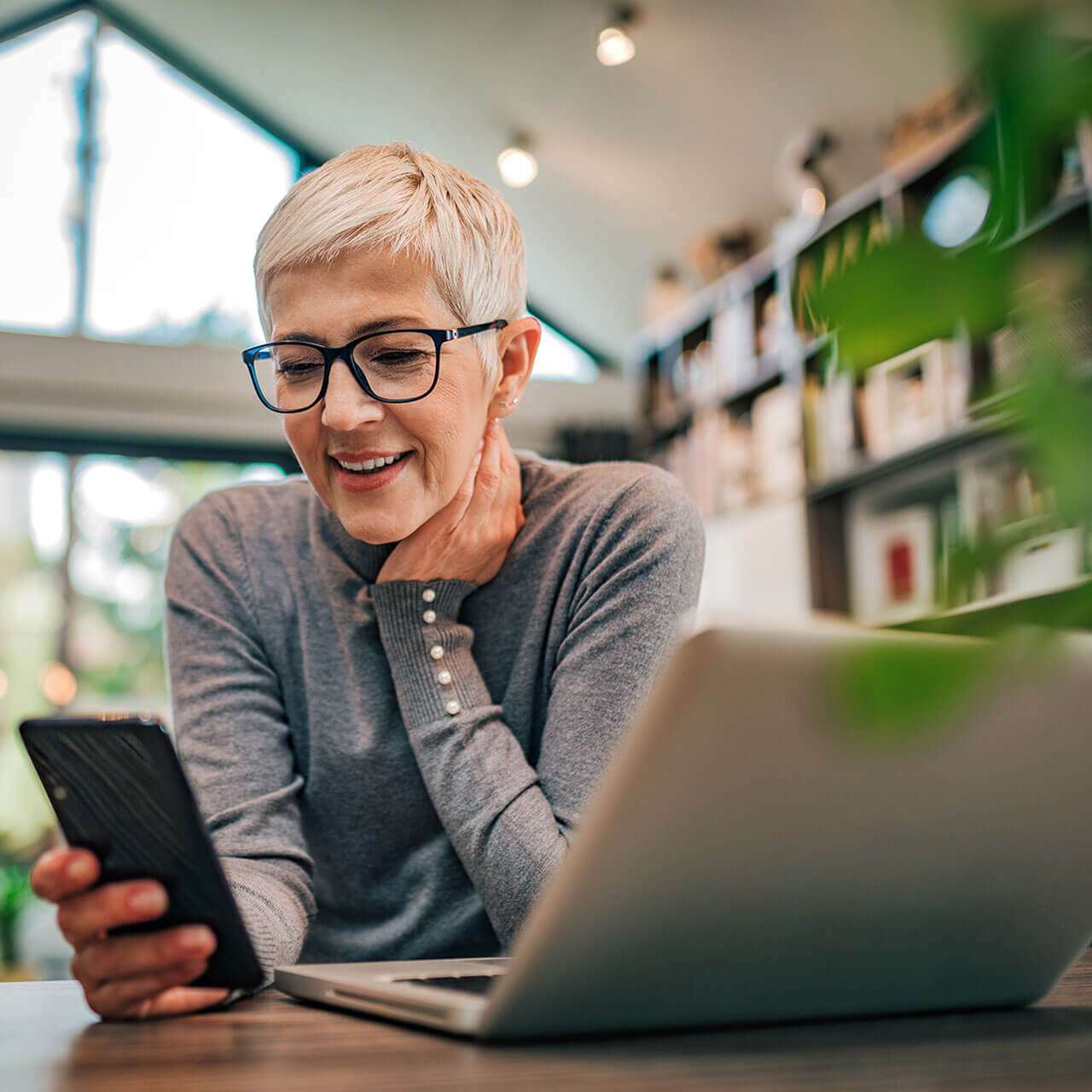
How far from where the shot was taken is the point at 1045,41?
228 mm

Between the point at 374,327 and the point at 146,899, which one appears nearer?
the point at 146,899

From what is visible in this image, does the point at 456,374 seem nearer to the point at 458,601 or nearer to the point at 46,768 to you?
the point at 458,601

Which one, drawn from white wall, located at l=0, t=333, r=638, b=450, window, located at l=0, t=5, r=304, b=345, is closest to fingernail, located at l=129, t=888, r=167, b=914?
white wall, located at l=0, t=333, r=638, b=450

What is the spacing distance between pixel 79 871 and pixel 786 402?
12.3 ft

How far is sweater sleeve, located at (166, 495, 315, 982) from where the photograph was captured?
1015 mm

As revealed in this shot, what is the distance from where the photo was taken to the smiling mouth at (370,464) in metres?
1.13

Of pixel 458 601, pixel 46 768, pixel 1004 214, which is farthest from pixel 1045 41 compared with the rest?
pixel 458 601

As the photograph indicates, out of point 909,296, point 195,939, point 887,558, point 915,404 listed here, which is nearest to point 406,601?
point 195,939

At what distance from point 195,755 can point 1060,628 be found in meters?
0.93

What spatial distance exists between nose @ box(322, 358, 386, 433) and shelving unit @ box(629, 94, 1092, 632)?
1437 mm

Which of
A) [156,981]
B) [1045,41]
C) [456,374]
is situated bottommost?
[156,981]

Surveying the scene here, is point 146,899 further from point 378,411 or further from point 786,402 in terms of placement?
point 786,402

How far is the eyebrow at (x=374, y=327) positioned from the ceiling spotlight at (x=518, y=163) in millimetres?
4061

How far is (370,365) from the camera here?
1104 mm
